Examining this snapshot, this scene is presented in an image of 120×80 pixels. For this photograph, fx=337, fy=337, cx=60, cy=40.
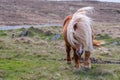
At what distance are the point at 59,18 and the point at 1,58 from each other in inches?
1424

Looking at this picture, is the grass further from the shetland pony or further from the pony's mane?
the pony's mane

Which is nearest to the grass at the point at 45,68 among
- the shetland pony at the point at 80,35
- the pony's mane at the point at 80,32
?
the shetland pony at the point at 80,35

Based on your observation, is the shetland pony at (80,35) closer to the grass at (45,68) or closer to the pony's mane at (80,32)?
the pony's mane at (80,32)

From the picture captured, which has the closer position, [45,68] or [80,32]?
[80,32]

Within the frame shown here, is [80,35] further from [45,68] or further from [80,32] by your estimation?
[45,68]

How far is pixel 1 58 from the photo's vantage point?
12.8m

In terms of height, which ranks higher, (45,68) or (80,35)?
(80,35)

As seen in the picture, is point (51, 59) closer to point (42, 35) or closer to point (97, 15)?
point (42, 35)

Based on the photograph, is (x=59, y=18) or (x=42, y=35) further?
(x=59, y=18)

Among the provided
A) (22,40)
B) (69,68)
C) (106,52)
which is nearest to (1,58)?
(69,68)

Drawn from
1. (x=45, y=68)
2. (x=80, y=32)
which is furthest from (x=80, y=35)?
(x=45, y=68)

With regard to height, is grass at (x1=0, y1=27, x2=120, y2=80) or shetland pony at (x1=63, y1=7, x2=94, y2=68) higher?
shetland pony at (x1=63, y1=7, x2=94, y2=68)

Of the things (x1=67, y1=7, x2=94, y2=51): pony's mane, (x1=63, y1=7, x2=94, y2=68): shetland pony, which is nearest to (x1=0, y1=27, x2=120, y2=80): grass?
(x1=63, y1=7, x2=94, y2=68): shetland pony

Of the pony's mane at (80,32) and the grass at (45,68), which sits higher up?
the pony's mane at (80,32)
